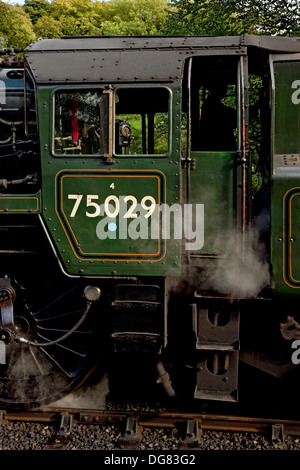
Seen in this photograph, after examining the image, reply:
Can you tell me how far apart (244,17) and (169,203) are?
665 cm

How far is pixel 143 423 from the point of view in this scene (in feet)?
14.0

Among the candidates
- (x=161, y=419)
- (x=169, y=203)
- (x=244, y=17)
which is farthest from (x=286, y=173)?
(x=244, y=17)

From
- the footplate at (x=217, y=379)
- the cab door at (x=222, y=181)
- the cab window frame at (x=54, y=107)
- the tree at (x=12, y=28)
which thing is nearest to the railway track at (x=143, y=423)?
the footplate at (x=217, y=379)

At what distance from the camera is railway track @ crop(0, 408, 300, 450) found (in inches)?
161

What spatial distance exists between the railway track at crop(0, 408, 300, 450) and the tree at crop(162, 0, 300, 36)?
713 centimetres

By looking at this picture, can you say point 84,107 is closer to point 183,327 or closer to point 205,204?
point 205,204

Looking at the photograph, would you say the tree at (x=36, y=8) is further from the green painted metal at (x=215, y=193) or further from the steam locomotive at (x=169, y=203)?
the green painted metal at (x=215, y=193)

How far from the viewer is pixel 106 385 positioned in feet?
16.0

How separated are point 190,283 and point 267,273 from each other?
2.37 feet

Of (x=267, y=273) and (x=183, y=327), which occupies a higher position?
(x=267, y=273)

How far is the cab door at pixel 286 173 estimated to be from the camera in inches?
145

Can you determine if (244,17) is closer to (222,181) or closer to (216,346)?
(222,181)

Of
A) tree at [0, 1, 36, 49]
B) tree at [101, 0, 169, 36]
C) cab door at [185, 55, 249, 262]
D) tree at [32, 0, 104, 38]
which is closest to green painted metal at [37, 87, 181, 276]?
cab door at [185, 55, 249, 262]
